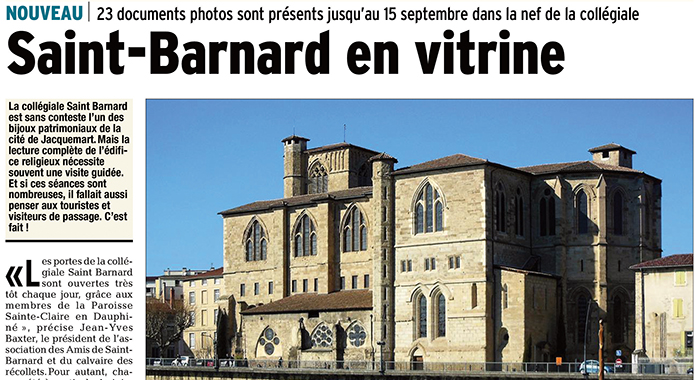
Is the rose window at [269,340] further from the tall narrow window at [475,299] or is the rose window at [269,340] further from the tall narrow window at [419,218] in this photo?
the tall narrow window at [475,299]

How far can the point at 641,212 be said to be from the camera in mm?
68125

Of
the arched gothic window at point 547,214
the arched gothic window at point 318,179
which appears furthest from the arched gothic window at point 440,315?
the arched gothic window at point 318,179

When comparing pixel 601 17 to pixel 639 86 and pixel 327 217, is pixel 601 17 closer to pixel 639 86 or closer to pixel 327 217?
pixel 639 86

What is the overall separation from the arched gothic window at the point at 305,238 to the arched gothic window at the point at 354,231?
8.46ft

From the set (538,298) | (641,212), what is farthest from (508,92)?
(641,212)

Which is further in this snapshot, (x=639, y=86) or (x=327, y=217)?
(x=327, y=217)

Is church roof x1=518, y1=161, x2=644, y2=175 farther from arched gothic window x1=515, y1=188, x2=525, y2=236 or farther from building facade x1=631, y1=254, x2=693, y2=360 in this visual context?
building facade x1=631, y1=254, x2=693, y2=360

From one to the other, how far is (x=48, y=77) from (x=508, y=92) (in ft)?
26.9

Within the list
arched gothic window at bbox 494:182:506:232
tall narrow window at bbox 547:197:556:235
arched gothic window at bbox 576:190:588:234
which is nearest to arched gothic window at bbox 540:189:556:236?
tall narrow window at bbox 547:197:556:235

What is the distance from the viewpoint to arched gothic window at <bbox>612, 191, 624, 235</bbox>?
2667 inches

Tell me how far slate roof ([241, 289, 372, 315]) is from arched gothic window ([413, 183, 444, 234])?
5967 millimetres

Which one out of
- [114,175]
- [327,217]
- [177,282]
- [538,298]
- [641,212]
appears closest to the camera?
[114,175]

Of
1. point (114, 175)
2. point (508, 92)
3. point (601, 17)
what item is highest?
point (601, 17)

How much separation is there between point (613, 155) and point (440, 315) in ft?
51.9
